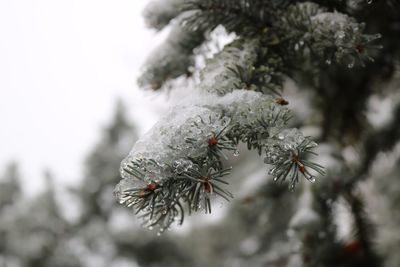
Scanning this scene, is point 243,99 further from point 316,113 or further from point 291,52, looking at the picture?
point 316,113

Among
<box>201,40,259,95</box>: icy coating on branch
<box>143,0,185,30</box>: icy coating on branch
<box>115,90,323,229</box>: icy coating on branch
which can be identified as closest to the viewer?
<box>115,90,323,229</box>: icy coating on branch

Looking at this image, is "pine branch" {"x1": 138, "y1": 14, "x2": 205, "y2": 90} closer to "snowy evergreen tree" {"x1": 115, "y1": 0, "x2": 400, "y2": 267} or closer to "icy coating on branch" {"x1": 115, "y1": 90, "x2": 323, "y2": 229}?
"snowy evergreen tree" {"x1": 115, "y1": 0, "x2": 400, "y2": 267}

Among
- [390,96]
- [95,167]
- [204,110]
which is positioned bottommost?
[204,110]

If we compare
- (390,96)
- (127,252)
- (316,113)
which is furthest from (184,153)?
(127,252)

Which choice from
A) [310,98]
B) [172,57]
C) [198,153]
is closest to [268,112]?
[198,153]

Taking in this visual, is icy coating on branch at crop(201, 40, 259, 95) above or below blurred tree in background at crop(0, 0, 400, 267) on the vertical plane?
below

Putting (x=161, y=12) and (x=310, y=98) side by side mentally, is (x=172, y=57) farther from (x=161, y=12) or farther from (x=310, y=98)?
(x=310, y=98)

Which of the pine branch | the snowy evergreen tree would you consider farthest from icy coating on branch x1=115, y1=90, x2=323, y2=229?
the pine branch

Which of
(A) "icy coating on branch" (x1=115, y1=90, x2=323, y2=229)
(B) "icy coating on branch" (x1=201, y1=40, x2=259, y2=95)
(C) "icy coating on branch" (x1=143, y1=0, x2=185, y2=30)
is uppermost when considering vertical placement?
(C) "icy coating on branch" (x1=143, y1=0, x2=185, y2=30)
